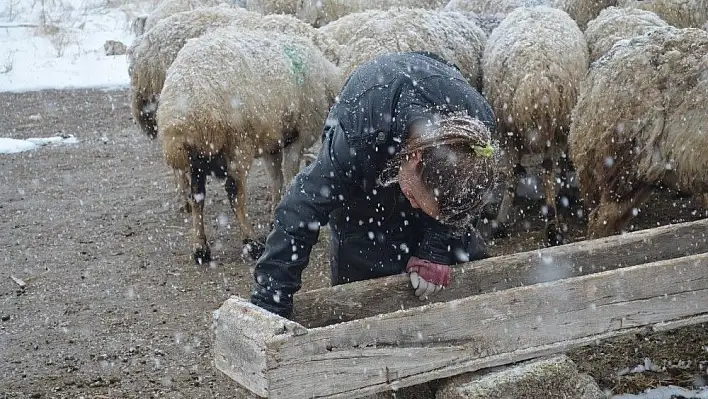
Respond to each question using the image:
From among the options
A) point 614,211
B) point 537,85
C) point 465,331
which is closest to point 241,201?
point 537,85

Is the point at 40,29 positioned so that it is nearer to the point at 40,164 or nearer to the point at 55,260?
the point at 40,164

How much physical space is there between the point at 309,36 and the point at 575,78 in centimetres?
218

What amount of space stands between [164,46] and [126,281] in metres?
2.14

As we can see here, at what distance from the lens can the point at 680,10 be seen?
6.88 metres

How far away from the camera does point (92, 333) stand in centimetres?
453

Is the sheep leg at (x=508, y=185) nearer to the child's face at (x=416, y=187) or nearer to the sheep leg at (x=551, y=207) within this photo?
the sheep leg at (x=551, y=207)

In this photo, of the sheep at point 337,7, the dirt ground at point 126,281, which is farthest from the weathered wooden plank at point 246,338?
the sheep at point 337,7

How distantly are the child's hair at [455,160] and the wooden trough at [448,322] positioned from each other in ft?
1.26

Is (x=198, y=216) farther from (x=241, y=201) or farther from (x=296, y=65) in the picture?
(x=296, y=65)

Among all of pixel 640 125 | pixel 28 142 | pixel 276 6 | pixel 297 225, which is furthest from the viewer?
pixel 276 6

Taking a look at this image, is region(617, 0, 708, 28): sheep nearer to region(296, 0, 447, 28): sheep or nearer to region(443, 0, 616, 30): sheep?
region(443, 0, 616, 30): sheep

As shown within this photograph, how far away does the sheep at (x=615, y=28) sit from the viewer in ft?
18.6

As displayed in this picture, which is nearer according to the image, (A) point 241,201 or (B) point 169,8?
(A) point 241,201

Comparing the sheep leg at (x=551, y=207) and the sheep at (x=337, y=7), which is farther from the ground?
the sheep leg at (x=551, y=207)
